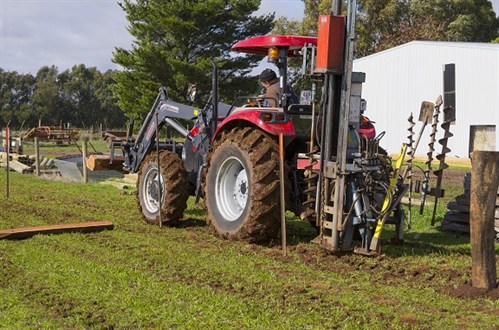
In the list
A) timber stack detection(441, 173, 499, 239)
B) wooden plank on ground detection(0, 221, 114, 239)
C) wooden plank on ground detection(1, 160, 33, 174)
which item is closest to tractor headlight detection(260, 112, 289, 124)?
wooden plank on ground detection(0, 221, 114, 239)

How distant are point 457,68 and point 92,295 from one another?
22952 millimetres

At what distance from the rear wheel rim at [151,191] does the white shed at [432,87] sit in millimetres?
17890

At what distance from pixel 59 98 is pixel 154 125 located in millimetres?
69302

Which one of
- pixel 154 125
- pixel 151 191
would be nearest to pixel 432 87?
pixel 154 125

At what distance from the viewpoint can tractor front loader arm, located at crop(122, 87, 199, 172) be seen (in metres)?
10.3

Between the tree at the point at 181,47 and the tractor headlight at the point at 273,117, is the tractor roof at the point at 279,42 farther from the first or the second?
the tree at the point at 181,47

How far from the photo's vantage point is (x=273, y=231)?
26.7 feet

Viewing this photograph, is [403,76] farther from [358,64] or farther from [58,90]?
[58,90]

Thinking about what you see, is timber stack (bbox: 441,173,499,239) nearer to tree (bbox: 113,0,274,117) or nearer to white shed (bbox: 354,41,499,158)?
white shed (bbox: 354,41,499,158)

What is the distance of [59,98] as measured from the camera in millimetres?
76875

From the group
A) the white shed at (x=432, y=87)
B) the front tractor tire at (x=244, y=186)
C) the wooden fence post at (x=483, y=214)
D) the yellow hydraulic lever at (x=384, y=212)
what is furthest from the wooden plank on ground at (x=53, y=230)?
the white shed at (x=432, y=87)

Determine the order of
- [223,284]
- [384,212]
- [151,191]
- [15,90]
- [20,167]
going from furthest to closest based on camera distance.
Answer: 1. [15,90]
2. [20,167]
3. [151,191]
4. [384,212]
5. [223,284]

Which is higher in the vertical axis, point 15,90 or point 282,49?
point 15,90

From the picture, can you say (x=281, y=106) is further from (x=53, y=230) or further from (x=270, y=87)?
(x=53, y=230)
